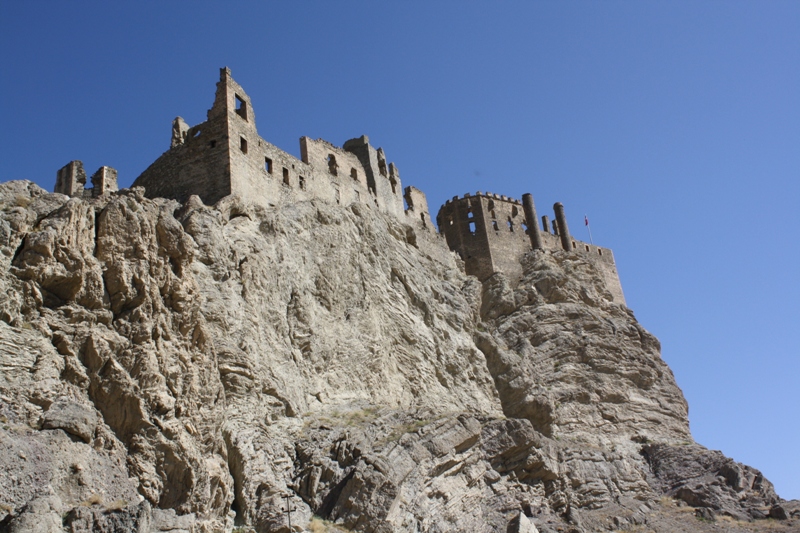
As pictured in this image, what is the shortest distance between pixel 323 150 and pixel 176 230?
16451 millimetres

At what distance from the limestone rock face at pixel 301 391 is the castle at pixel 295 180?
168cm

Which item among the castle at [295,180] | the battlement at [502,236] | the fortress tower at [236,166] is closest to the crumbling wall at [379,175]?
the castle at [295,180]

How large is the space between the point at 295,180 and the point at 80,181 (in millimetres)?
9497

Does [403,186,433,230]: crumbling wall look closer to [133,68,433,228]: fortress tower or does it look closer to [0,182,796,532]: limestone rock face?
[0,182,796,532]: limestone rock face

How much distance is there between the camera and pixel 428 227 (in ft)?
163

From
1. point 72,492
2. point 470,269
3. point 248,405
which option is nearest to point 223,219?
point 248,405

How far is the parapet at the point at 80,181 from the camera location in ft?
119

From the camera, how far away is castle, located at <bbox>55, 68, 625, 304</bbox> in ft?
115

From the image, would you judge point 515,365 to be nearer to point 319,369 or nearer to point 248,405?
point 319,369

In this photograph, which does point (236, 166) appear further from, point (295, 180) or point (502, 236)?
point (502, 236)

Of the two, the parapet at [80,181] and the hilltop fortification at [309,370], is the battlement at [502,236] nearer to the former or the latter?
the hilltop fortification at [309,370]

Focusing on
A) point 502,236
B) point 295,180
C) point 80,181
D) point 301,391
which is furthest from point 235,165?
point 502,236

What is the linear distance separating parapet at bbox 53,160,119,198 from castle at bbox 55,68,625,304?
4 centimetres

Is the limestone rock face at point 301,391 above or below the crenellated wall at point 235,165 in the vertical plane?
below
